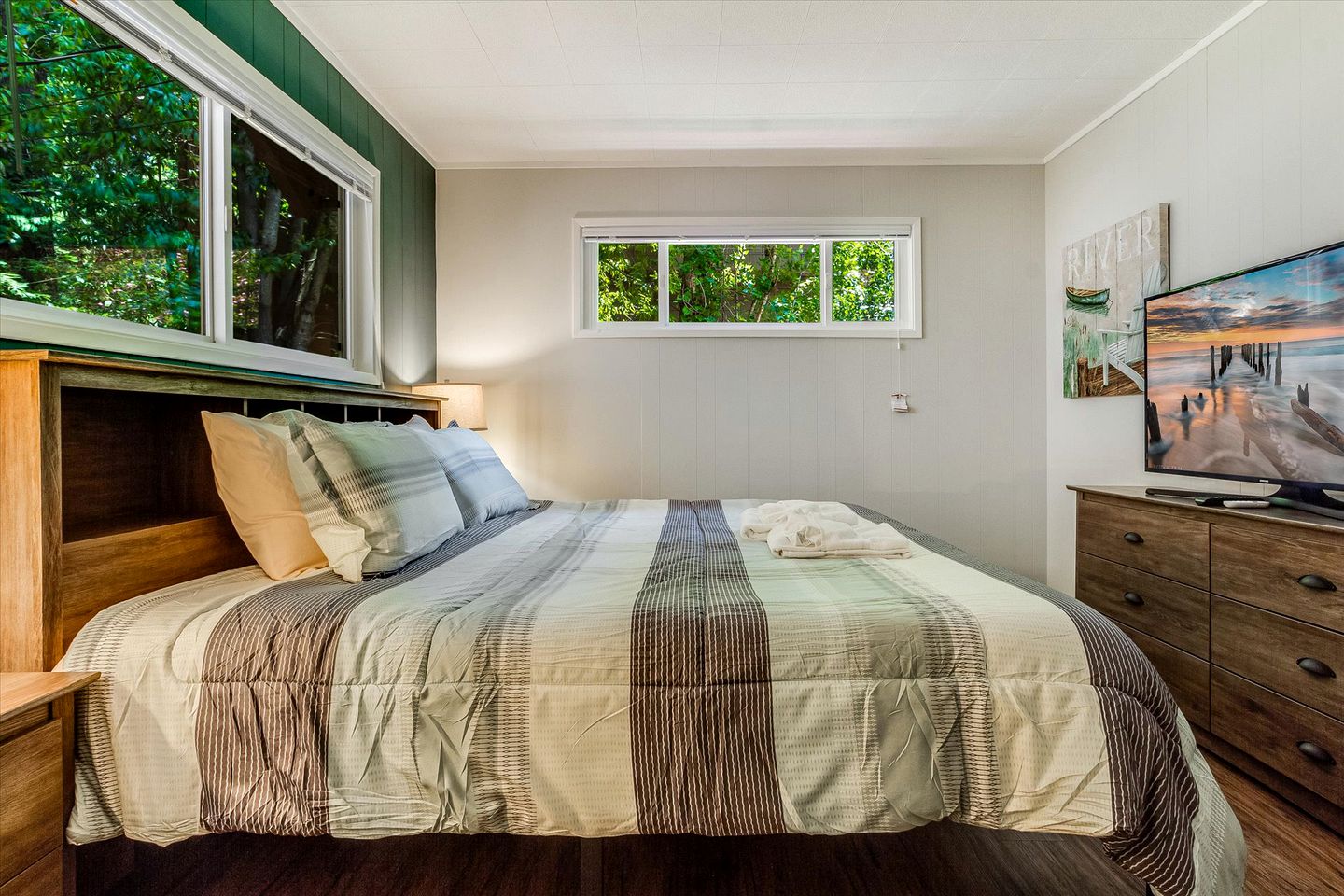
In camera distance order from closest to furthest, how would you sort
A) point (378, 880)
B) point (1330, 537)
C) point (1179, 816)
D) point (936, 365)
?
1. point (1179, 816)
2. point (378, 880)
3. point (1330, 537)
4. point (936, 365)

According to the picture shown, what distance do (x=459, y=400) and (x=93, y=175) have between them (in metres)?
1.61

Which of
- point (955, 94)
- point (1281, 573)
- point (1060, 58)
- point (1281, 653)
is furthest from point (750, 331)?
point (1281, 653)

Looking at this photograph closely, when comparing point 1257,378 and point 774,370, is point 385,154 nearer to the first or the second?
point 774,370

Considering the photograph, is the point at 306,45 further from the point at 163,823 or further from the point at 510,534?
the point at 163,823

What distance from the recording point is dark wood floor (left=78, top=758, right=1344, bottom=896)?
1.30 m

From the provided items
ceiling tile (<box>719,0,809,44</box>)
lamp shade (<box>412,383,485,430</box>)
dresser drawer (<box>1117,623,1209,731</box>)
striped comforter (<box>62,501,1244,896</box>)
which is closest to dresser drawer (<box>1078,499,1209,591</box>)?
dresser drawer (<box>1117,623,1209,731</box>)

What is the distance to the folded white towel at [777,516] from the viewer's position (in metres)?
1.88

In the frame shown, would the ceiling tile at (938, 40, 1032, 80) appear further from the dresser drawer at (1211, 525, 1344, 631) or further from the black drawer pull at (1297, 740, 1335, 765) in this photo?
the black drawer pull at (1297, 740, 1335, 765)

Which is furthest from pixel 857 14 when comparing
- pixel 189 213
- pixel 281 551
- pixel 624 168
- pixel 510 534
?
pixel 281 551

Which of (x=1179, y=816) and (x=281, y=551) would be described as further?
(x=281, y=551)

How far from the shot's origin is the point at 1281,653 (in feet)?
5.37

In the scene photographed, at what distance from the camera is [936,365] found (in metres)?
3.34

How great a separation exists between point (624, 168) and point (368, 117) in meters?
1.30

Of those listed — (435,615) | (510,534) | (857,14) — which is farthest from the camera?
(857,14)
